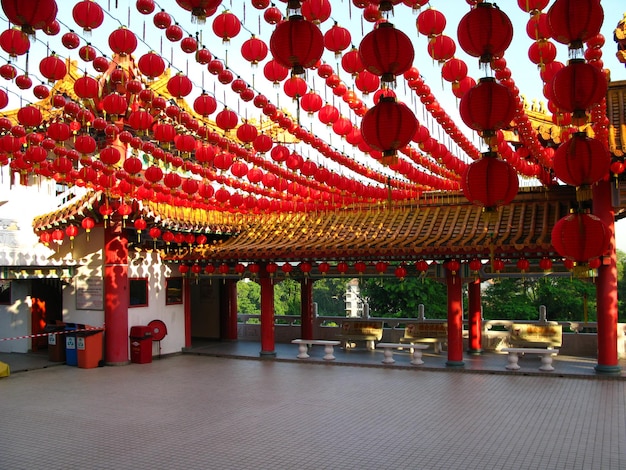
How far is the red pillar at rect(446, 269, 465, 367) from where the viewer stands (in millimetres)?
15367

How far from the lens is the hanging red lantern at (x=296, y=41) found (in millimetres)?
4691

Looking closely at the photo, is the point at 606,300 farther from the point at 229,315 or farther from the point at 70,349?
the point at 70,349

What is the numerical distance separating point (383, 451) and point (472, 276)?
772 centimetres

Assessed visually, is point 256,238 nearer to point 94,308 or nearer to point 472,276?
point 94,308

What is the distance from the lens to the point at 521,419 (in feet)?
33.3

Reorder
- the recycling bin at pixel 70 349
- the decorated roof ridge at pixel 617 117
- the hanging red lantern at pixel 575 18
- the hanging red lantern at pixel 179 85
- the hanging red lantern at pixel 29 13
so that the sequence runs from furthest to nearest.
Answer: the recycling bin at pixel 70 349 → the decorated roof ridge at pixel 617 117 → the hanging red lantern at pixel 179 85 → the hanging red lantern at pixel 575 18 → the hanging red lantern at pixel 29 13

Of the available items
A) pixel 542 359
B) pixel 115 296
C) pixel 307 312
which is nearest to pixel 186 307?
pixel 115 296

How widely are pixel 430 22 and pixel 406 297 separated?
22.5m

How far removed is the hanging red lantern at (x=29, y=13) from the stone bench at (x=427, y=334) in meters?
14.7

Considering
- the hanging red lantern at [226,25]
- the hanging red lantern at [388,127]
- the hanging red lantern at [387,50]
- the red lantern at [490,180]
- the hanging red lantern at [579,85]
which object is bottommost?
the red lantern at [490,180]

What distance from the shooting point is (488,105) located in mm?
5074

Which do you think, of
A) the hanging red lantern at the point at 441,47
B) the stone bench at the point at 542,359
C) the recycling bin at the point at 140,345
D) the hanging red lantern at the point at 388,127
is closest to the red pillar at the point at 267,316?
the recycling bin at the point at 140,345

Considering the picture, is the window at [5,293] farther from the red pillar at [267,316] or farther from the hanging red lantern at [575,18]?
the hanging red lantern at [575,18]

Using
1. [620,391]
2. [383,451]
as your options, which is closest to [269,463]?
[383,451]
